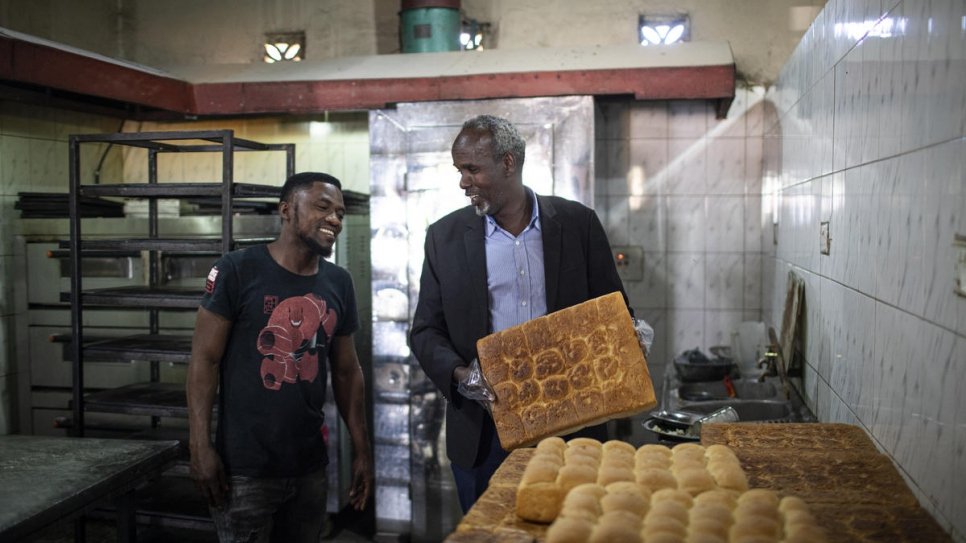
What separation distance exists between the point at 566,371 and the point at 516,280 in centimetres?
46

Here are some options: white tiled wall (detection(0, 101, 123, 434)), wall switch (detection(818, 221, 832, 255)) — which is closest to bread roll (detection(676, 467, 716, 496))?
wall switch (detection(818, 221, 832, 255))

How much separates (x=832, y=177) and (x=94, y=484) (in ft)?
7.92

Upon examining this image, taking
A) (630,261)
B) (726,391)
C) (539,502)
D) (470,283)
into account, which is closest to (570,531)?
(539,502)

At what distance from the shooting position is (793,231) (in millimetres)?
3432

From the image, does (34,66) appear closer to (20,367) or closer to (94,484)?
(20,367)

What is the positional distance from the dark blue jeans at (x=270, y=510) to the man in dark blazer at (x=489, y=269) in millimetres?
559

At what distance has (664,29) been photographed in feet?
15.8

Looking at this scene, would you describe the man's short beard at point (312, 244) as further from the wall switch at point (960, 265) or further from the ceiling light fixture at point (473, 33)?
the ceiling light fixture at point (473, 33)

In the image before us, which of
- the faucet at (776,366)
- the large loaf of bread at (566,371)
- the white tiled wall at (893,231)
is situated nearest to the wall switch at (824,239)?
the white tiled wall at (893,231)

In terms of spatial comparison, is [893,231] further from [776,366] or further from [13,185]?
[13,185]

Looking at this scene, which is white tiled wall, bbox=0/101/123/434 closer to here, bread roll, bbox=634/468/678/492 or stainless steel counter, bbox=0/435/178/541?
stainless steel counter, bbox=0/435/178/541

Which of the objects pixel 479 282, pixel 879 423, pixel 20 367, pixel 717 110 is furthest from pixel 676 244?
pixel 20 367

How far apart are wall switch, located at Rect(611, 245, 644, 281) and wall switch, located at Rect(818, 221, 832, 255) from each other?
208 cm

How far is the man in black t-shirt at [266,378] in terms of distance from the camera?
8.65 feet
